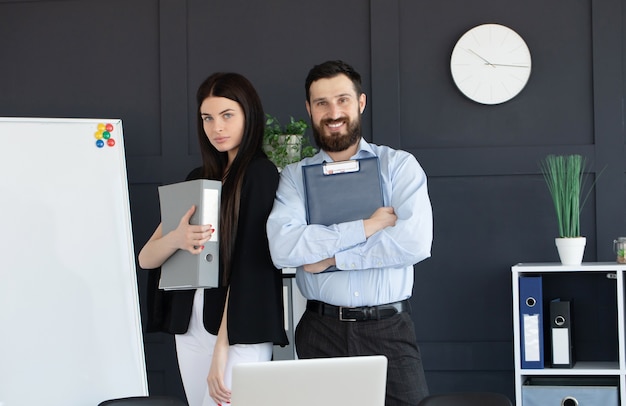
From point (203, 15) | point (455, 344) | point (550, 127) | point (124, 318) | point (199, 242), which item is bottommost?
point (455, 344)

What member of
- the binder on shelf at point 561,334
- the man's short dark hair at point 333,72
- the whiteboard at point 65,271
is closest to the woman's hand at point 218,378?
the man's short dark hair at point 333,72

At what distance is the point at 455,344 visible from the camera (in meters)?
4.46

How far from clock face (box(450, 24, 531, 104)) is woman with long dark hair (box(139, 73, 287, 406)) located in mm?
1865

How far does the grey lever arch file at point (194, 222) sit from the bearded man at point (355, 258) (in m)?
0.23

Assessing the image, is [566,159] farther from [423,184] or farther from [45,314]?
[45,314]

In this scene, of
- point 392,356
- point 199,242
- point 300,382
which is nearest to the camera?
point 300,382

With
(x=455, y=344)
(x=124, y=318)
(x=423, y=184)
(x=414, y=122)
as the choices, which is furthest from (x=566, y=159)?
(x=124, y=318)

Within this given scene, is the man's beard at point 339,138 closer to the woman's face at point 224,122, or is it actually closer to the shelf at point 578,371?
the woman's face at point 224,122

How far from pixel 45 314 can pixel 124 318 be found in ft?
1.17

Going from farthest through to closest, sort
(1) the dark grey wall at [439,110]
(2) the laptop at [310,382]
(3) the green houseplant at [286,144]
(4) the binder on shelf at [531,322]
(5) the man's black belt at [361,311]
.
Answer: (1) the dark grey wall at [439,110]
(3) the green houseplant at [286,144]
(4) the binder on shelf at [531,322]
(5) the man's black belt at [361,311]
(2) the laptop at [310,382]

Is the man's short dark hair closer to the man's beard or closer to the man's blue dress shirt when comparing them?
the man's beard

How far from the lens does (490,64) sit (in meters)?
4.41

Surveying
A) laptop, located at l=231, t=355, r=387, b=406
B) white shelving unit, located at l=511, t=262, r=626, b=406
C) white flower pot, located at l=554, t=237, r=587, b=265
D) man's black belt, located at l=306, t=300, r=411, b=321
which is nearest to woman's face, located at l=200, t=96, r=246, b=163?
man's black belt, located at l=306, t=300, r=411, b=321

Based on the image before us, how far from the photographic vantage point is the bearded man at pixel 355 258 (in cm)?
286
